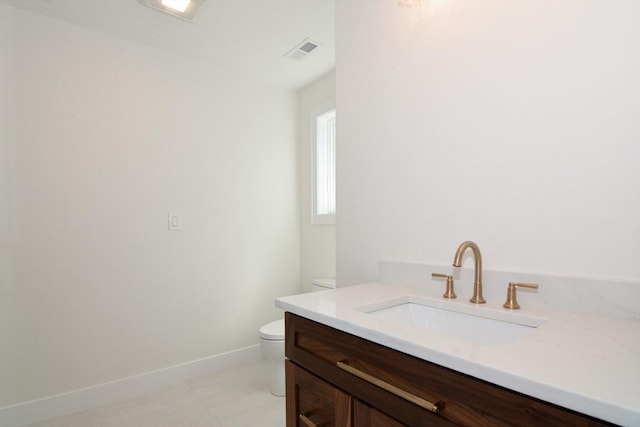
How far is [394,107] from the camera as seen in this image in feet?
4.65

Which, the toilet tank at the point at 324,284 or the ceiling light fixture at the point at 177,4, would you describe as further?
the toilet tank at the point at 324,284

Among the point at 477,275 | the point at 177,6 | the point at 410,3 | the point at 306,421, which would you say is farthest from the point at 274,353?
the point at 177,6

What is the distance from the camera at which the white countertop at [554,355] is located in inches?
18.0

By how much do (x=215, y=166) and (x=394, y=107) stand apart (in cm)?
160

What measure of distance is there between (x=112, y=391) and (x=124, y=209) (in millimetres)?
1159

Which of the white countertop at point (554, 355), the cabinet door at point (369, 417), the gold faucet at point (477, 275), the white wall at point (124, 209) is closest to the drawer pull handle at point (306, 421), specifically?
the cabinet door at point (369, 417)

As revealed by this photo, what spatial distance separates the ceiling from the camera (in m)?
1.83

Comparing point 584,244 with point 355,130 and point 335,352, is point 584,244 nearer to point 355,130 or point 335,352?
point 335,352

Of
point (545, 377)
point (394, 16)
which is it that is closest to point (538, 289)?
point (545, 377)

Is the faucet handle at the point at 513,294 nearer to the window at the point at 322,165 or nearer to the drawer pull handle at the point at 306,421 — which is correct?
the drawer pull handle at the point at 306,421

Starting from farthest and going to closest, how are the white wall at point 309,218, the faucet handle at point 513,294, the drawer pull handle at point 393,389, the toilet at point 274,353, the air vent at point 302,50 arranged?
the white wall at point 309,218
the air vent at point 302,50
the toilet at point 274,353
the faucet handle at point 513,294
the drawer pull handle at point 393,389

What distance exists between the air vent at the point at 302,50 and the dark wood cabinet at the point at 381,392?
6.12ft

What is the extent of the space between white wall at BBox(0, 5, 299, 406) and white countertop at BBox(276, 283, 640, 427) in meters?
1.75

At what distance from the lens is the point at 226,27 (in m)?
2.04
